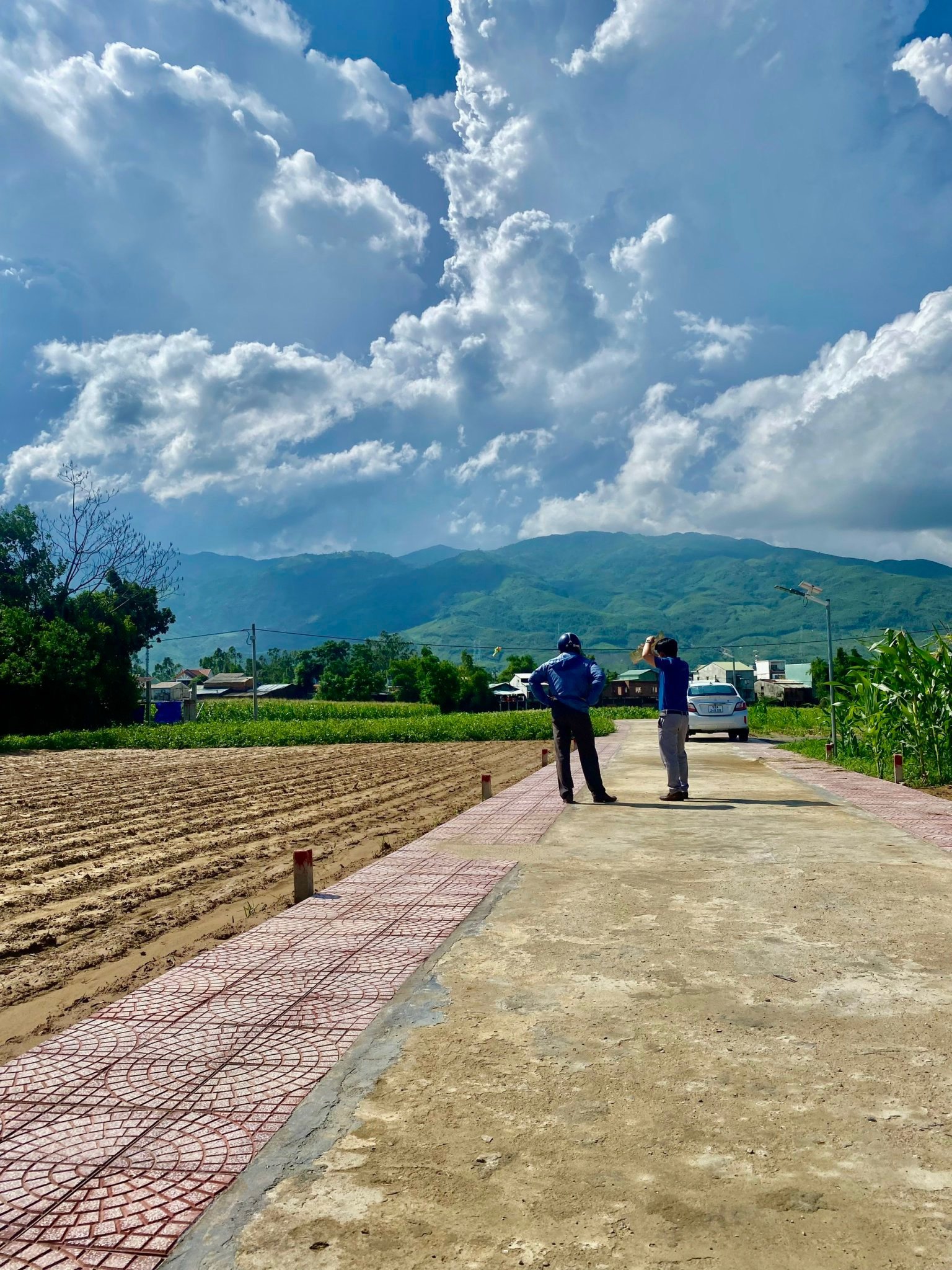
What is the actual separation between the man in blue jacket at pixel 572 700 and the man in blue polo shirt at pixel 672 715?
0.67 m

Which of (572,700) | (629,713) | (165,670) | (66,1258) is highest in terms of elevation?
(165,670)

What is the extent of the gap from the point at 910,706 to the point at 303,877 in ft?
33.2

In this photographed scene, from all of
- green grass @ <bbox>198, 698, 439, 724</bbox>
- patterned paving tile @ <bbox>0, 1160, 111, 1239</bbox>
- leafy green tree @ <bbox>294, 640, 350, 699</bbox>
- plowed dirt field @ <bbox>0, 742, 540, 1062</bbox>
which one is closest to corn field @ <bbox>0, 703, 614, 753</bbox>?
green grass @ <bbox>198, 698, 439, 724</bbox>

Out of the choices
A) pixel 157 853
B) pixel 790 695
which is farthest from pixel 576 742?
pixel 790 695

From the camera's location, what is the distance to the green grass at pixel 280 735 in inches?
1195

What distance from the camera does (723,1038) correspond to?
10.2 ft

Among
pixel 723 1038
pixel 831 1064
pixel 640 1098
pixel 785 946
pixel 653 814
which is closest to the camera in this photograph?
pixel 640 1098

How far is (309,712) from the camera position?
51.1m

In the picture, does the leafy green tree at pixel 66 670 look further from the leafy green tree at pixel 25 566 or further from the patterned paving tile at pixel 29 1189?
the patterned paving tile at pixel 29 1189

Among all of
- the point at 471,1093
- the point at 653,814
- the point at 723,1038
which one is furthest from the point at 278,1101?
the point at 653,814

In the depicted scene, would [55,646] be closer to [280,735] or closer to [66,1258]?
[280,735]

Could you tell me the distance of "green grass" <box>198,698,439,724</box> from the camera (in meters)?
49.7

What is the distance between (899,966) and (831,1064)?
48.4 inches

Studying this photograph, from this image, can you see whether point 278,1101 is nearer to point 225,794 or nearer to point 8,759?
point 225,794
